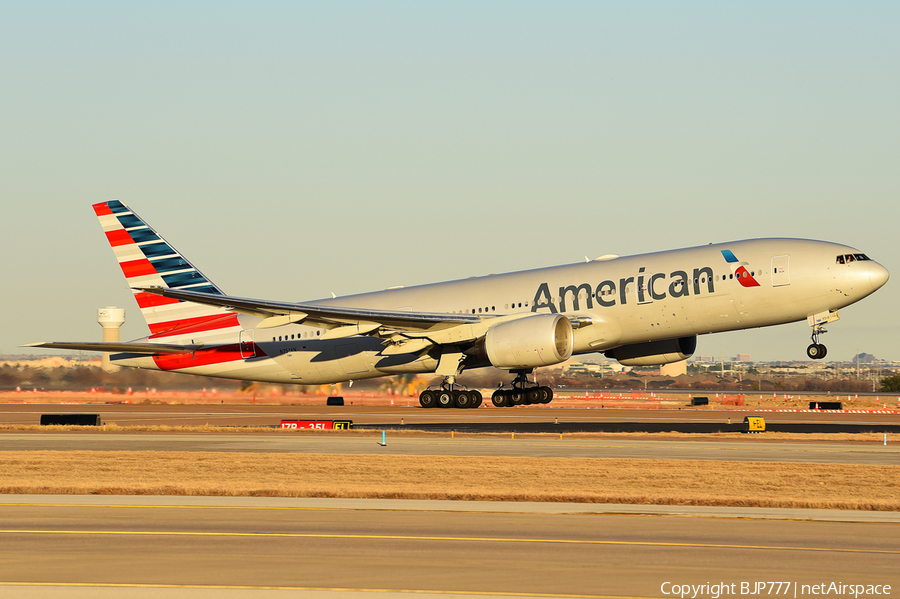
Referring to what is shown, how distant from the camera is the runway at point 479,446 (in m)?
29.3

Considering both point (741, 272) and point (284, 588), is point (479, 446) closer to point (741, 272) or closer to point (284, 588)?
point (741, 272)

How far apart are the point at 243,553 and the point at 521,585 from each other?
4157 mm

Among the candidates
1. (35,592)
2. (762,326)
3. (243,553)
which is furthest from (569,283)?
(35,592)

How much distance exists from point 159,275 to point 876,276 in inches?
1287

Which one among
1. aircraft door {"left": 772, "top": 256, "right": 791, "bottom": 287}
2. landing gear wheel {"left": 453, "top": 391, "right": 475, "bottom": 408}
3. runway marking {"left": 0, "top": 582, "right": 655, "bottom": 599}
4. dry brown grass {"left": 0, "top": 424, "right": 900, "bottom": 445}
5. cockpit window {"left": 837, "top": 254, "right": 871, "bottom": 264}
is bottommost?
runway marking {"left": 0, "top": 582, "right": 655, "bottom": 599}

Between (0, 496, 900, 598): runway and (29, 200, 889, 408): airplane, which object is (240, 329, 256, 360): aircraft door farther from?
(0, 496, 900, 598): runway

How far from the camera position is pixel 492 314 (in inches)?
1645

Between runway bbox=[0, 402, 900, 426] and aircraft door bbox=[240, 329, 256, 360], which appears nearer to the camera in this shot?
aircraft door bbox=[240, 329, 256, 360]

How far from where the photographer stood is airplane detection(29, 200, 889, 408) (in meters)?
36.8

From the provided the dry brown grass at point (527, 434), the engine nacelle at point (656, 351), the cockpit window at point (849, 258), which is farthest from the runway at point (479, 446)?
the cockpit window at point (849, 258)

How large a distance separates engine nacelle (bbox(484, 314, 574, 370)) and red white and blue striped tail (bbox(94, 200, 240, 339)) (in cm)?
1482

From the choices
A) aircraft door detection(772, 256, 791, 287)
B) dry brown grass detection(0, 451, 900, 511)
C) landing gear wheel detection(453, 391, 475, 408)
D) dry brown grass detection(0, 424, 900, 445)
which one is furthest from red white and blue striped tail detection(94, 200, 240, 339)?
aircraft door detection(772, 256, 791, 287)

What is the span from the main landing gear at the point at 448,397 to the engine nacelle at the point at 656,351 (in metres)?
6.40

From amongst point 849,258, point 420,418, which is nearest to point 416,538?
point 849,258
